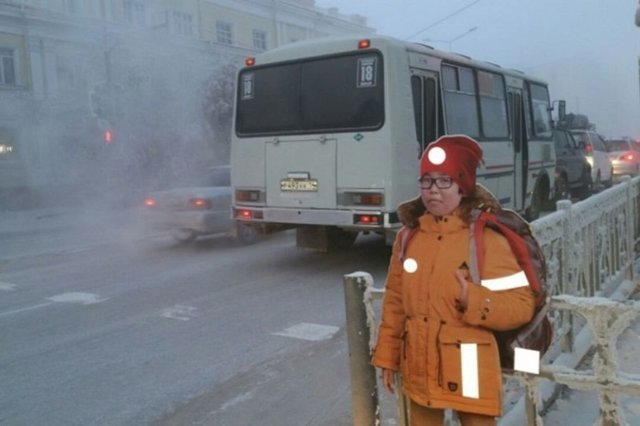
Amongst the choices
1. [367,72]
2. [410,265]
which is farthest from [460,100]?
[410,265]

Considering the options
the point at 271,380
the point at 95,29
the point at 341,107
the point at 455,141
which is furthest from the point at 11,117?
the point at 455,141

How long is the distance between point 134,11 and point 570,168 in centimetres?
2034

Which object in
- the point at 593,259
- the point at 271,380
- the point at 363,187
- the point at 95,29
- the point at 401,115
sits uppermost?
the point at 95,29

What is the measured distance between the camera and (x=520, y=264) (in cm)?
215

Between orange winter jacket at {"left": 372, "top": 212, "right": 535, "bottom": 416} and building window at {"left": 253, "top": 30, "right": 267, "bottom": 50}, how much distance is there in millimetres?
37389

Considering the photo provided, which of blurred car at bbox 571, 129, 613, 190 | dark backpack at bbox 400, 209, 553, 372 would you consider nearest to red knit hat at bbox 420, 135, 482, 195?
dark backpack at bbox 400, 209, 553, 372

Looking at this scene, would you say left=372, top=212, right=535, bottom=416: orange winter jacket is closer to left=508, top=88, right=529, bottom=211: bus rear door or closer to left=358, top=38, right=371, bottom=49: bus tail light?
left=358, top=38, right=371, bottom=49: bus tail light

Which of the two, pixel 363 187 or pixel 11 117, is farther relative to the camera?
pixel 11 117

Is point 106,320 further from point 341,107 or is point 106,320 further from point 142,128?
point 142,128

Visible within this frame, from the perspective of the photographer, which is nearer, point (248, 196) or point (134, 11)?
point (248, 196)

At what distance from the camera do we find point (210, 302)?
270 inches

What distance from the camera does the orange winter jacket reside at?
2.11 meters

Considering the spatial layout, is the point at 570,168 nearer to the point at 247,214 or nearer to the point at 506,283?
the point at 247,214

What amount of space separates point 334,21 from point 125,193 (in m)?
24.6
